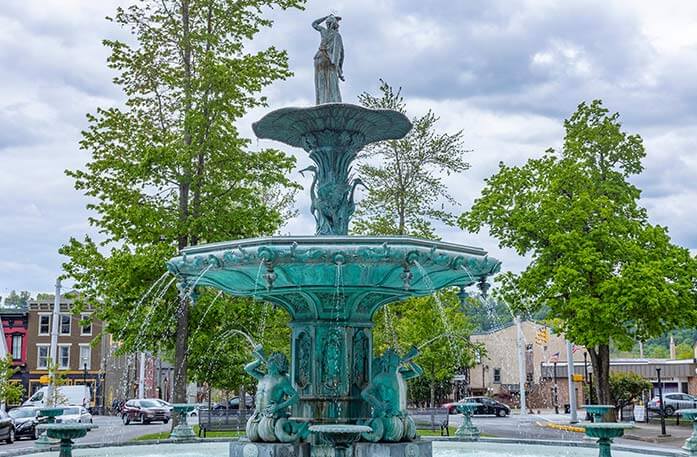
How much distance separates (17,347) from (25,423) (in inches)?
1607

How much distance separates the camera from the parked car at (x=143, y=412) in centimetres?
4612

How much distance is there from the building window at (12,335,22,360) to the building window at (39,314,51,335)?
6.49 ft

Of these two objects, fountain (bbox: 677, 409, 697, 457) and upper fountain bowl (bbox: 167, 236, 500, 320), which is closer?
upper fountain bowl (bbox: 167, 236, 500, 320)

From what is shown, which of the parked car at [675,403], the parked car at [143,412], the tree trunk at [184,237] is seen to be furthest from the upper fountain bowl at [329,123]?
the parked car at [143,412]

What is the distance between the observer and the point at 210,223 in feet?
79.7

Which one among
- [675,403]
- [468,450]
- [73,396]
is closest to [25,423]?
[73,396]

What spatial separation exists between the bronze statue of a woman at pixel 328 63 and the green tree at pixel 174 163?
1185 cm

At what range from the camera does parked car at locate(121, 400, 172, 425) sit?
4612 cm

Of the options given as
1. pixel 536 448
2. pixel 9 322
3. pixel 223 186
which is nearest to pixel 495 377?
pixel 9 322

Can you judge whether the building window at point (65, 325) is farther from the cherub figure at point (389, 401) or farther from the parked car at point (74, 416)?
the cherub figure at point (389, 401)

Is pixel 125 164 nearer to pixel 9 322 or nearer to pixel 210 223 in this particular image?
pixel 210 223

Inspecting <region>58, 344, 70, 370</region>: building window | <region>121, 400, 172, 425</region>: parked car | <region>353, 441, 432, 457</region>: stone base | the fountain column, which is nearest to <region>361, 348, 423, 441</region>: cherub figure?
<region>353, 441, 432, 457</region>: stone base

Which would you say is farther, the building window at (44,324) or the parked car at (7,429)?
the building window at (44,324)

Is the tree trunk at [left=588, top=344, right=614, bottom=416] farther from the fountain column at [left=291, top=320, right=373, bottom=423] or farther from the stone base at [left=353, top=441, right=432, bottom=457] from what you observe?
the stone base at [left=353, top=441, right=432, bottom=457]
